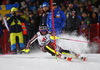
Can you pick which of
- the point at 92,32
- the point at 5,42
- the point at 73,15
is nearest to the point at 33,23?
the point at 73,15

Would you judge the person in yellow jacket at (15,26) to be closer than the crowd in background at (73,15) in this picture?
No

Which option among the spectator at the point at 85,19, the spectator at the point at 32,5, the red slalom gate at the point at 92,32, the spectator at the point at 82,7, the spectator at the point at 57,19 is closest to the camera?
the spectator at the point at 57,19

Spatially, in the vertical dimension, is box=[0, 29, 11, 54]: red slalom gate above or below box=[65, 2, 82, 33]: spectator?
below

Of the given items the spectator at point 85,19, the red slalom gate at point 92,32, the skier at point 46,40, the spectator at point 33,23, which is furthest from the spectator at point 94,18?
the skier at point 46,40

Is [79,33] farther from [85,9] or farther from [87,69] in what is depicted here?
[87,69]

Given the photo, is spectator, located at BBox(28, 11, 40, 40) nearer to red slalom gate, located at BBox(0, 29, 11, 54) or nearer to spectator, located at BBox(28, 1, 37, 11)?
spectator, located at BBox(28, 1, 37, 11)

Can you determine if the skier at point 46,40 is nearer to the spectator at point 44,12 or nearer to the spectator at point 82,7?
the spectator at point 44,12

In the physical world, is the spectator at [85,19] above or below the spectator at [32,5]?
below

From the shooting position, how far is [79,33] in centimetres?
624

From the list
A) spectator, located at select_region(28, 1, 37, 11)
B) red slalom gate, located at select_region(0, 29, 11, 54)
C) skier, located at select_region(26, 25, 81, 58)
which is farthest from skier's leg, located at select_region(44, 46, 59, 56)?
spectator, located at select_region(28, 1, 37, 11)

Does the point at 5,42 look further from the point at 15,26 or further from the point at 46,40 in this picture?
the point at 46,40

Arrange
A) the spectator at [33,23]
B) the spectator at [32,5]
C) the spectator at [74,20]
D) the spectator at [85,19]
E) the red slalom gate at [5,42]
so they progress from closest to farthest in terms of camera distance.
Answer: the spectator at [74,20] → the spectator at [33,23] → the spectator at [85,19] → the red slalom gate at [5,42] → the spectator at [32,5]

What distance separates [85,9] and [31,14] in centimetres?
206

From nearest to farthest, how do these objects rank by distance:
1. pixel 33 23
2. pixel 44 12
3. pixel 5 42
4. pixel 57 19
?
pixel 57 19 → pixel 44 12 → pixel 33 23 → pixel 5 42
